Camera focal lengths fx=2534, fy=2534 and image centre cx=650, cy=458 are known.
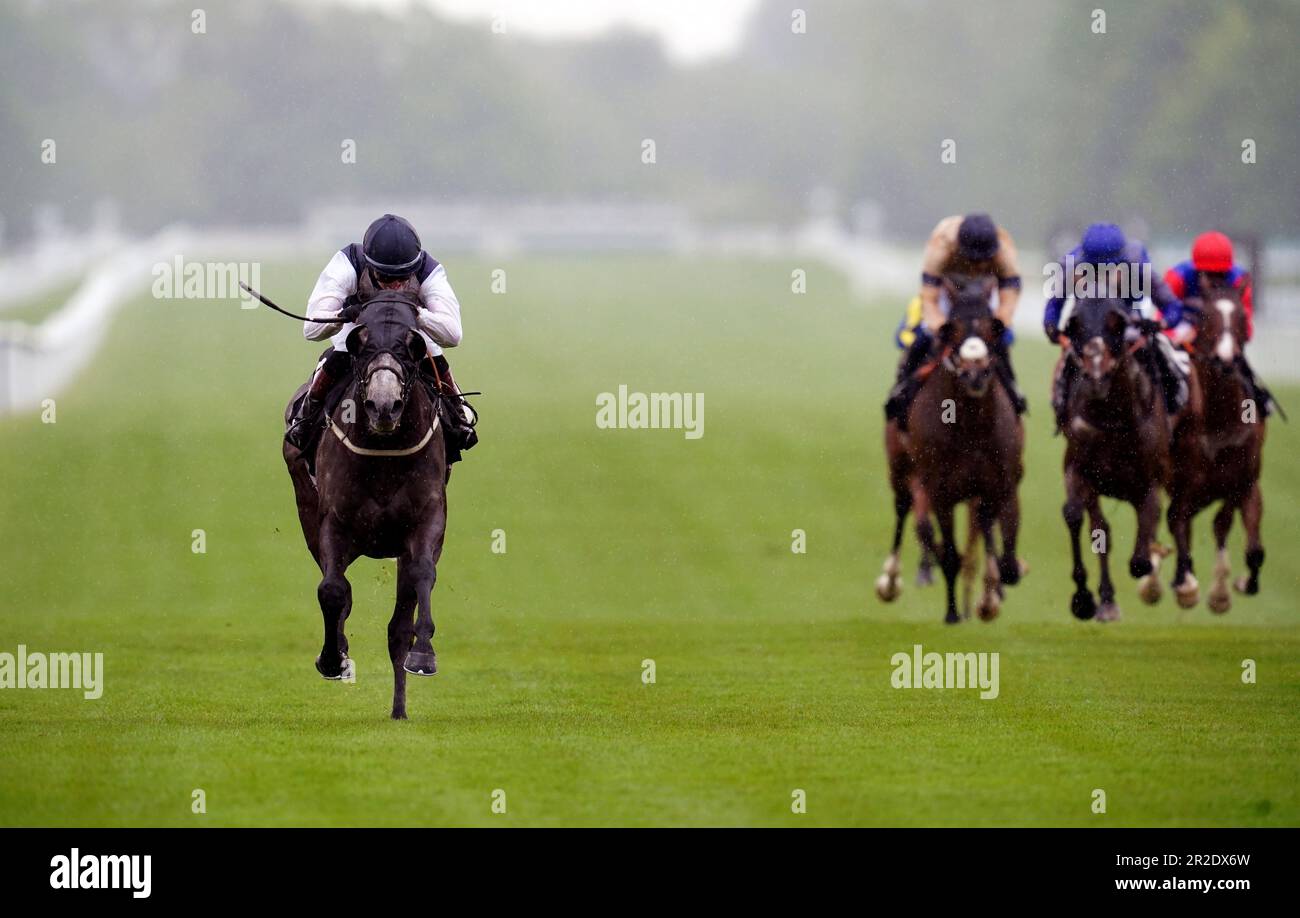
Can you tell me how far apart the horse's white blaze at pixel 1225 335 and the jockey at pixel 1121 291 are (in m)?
0.36

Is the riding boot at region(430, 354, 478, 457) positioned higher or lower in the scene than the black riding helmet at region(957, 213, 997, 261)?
lower

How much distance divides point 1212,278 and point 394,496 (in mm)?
6714

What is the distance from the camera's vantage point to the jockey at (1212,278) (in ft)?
52.2

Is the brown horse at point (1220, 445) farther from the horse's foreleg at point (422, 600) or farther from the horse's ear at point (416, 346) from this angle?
the horse's ear at point (416, 346)

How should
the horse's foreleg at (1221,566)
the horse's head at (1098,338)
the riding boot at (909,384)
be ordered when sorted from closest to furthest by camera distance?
1. the horse's head at (1098,338)
2. the riding boot at (909,384)
3. the horse's foreleg at (1221,566)

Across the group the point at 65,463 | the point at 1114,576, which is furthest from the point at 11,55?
the point at 1114,576

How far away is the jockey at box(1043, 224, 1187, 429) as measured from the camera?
567 inches

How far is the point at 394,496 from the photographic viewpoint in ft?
37.6

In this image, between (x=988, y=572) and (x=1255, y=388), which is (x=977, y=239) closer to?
(x=988, y=572)

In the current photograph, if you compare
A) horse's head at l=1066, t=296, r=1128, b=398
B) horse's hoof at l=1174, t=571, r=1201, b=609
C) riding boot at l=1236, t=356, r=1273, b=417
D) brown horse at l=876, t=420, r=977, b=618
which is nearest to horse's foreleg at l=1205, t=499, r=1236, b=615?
riding boot at l=1236, t=356, r=1273, b=417

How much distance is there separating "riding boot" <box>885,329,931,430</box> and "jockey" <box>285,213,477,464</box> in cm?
438

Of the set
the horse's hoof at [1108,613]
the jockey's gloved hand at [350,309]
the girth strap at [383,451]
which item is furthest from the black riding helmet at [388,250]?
the horse's hoof at [1108,613]

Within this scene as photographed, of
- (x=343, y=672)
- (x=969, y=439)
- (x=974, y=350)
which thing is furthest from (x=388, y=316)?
(x=969, y=439)

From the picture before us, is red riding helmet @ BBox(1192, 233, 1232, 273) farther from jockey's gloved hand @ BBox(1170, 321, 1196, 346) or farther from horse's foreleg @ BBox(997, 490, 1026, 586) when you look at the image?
horse's foreleg @ BBox(997, 490, 1026, 586)
